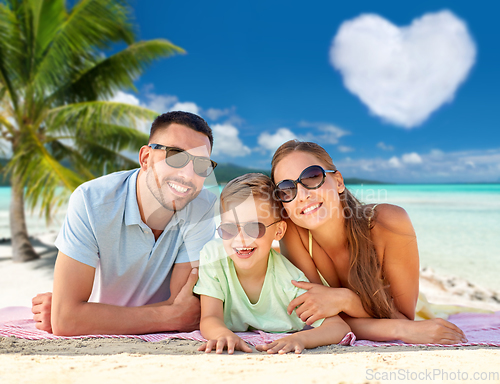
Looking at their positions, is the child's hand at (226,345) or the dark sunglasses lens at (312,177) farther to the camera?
the dark sunglasses lens at (312,177)

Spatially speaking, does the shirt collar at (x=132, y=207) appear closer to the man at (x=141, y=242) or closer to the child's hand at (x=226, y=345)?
the man at (x=141, y=242)

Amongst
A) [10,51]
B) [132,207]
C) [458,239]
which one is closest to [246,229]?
[132,207]

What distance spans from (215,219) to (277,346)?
1122mm

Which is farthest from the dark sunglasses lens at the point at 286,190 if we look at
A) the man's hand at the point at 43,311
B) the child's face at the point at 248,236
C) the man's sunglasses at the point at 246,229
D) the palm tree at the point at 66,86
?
the palm tree at the point at 66,86

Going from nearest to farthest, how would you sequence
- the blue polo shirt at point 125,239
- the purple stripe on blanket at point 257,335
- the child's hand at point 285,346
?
the child's hand at point 285,346 < the purple stripe on blanket at point 257,335 < the blue polo shirt at point 125,239

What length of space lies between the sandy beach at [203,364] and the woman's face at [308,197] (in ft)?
2.82

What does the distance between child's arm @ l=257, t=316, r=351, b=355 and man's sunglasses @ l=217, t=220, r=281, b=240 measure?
695 millimetres

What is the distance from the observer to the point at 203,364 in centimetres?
155

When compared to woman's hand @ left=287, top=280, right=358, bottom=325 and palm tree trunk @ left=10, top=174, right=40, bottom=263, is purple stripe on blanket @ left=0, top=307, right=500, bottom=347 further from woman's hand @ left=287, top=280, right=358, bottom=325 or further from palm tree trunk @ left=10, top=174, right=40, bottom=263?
palm tree trunk @ left=10, top=174, right=40, bottom=263

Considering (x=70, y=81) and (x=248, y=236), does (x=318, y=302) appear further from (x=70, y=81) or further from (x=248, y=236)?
(x=70, y=81)

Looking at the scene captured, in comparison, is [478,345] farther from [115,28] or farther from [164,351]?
[115,28]

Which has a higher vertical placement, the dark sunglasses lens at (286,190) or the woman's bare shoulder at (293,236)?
the dark sunglasses lens at (286,190)

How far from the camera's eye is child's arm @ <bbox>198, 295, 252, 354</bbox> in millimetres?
1948

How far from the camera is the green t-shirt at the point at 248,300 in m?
2.49
